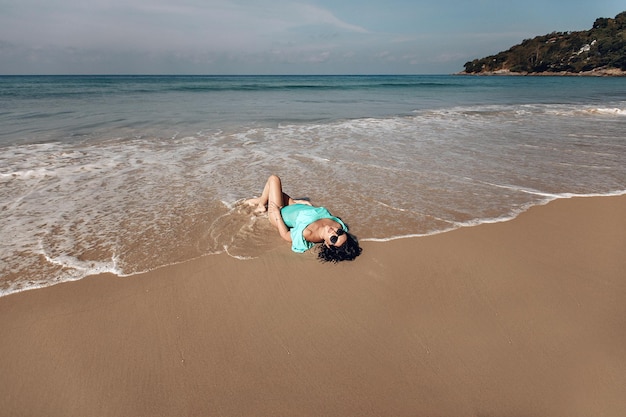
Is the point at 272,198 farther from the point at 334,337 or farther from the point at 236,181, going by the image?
the point at 334,337

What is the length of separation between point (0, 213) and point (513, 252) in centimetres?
690

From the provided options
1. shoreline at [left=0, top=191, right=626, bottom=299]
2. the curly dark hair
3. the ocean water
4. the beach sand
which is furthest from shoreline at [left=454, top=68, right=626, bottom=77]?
the curly dark hair

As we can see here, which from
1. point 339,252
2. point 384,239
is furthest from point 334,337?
point 384,239

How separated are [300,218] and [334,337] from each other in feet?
5.89

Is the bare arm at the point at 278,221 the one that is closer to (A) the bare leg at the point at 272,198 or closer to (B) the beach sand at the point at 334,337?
(A) the bare leg at the point at 272,198

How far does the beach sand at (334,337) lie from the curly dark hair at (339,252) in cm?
12

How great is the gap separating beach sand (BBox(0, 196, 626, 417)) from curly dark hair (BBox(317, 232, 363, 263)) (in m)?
0.12

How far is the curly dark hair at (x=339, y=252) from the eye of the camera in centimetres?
374

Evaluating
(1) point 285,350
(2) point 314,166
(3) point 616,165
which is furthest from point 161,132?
(3) point 616,165

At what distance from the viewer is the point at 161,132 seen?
36.1 feet

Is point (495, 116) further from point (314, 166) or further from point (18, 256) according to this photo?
point (18, 256)

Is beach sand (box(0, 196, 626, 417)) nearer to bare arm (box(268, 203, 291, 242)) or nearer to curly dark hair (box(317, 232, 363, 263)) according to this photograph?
curly dark hair (box(317, 232, 363, 263))

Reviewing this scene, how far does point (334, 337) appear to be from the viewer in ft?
9.33

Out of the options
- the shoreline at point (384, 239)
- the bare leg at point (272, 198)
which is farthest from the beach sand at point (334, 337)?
the bare leg at point (272, 198)
